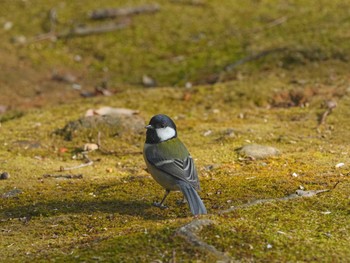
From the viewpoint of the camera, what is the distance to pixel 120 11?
1368cm

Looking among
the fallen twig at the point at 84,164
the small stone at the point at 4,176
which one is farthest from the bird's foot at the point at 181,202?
the small stone at the point at 4,176

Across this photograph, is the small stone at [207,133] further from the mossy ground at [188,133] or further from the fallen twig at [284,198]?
the fallen twig at [284,198]

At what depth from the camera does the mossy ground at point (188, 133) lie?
172 inches

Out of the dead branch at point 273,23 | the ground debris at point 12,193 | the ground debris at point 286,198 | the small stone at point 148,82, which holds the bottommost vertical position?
the ground debris at point 286,198

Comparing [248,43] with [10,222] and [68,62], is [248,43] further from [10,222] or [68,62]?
[10,222]

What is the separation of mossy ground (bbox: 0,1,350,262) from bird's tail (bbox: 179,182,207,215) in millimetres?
153

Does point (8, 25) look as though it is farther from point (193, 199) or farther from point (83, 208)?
point (193, 199)

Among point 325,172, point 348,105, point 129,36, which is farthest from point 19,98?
point 325,172

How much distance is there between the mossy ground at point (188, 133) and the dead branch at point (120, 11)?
20cm

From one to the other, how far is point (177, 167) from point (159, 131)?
20.5 inches

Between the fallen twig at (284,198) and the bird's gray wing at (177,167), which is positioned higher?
the bird's gray wing at (177,167)

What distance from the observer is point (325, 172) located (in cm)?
607

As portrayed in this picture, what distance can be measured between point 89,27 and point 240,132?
642 cm

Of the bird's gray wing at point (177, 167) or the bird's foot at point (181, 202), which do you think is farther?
the bird's foot at point (181, 202)
